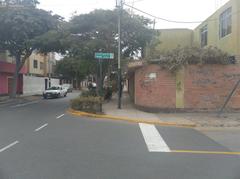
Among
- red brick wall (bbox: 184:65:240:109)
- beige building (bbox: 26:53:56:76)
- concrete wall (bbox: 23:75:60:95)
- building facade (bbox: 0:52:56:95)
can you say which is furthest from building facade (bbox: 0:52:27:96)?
red brick wall (bbox: 184:65:240:109)

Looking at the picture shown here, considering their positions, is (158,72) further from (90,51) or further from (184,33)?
(184,33)

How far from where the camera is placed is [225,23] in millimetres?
26422

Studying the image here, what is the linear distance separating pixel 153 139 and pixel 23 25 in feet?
77.8

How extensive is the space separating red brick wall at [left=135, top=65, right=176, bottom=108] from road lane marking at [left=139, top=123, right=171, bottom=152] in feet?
16.1

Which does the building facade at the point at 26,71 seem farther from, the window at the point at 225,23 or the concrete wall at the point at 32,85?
the window at the point at 225,23

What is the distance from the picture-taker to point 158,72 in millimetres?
20859

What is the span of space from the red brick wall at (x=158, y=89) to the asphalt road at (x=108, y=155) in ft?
20.8

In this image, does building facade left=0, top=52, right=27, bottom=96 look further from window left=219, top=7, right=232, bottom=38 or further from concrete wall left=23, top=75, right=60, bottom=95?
window left=219, top=7, right=232, bottom=38

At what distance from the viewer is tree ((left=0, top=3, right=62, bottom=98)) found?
3244 cm

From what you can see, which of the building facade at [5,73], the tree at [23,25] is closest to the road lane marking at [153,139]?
the tree at [23,25]

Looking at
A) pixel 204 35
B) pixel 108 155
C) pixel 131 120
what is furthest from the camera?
pixel 204 35

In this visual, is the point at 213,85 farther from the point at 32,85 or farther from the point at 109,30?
the point at 32,85

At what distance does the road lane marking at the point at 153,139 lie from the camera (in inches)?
405

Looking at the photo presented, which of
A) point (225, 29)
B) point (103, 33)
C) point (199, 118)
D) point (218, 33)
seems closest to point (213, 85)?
point (199, 118)
